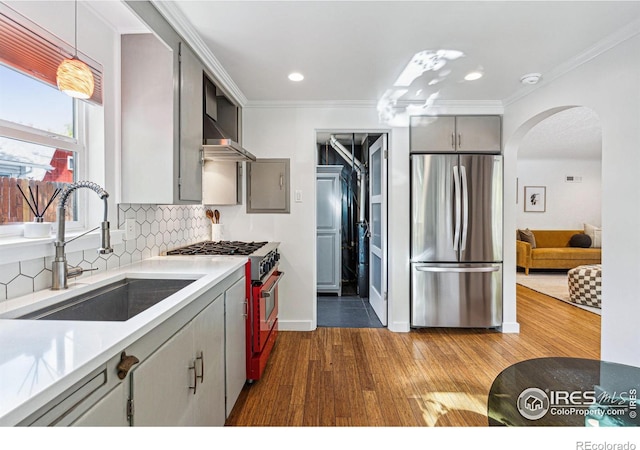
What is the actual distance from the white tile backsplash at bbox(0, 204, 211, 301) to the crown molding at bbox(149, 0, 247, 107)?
1.10 meters

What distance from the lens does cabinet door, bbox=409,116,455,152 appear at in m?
3.29

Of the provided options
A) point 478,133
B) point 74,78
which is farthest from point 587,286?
point 74,78

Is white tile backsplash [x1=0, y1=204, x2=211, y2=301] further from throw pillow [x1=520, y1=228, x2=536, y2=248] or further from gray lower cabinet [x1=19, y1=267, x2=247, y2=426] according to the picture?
throw pillow [x1=520, y1=228, x2=536, y2=248]

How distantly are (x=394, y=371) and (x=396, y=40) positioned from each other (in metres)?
2.42

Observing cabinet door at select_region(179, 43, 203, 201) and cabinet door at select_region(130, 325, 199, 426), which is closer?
cabinet door at select_region(130, 325, 199, 426)

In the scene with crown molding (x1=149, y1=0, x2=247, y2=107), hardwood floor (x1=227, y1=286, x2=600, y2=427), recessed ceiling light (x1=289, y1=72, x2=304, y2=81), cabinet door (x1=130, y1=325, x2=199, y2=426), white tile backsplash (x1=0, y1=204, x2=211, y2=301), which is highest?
recessed ceiling light (x1=289, y1=72, x2=304, y2=81)

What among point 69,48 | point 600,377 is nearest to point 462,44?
point 600,377

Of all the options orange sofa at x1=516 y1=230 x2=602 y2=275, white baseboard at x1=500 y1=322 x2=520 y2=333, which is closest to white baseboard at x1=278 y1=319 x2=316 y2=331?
white baseboard at x1=500 y1=322 x2=520 y2=333

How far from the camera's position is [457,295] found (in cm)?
329

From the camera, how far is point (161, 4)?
5.52ft

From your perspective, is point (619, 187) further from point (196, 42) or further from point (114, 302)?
point (114, 302)

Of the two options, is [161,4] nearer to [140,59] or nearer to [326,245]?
[140,59]

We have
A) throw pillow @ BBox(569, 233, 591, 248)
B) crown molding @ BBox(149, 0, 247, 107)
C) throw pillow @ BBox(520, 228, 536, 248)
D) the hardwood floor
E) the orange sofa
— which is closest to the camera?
crown molding @ BBox(149, 0, 247, 107)

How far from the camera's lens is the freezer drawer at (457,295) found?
3.29 metres
